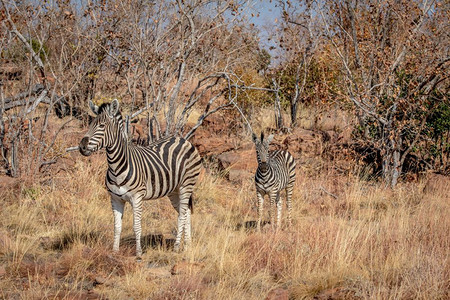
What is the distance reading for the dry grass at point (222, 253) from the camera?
558 cm

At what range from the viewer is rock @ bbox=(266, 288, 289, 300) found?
5.29m

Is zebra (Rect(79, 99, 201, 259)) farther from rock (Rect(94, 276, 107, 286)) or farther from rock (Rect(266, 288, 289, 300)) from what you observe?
rock (Rect(266, 288, 289, 300))

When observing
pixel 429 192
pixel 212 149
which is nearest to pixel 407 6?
pixel 429 192

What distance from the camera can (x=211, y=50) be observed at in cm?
1195

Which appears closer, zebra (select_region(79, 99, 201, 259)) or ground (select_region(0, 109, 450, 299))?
ground (select_region(0, 109, 450, 299))

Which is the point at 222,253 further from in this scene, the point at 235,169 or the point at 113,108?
the point at 235,169

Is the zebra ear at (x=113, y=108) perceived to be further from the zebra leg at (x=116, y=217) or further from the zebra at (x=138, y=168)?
the zebra leg at (x=116, y=217)

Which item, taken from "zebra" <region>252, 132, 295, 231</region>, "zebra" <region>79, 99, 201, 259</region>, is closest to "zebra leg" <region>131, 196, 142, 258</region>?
"zebra" <region>79, 99, 201, 259</region>

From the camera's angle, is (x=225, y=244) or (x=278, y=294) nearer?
(x=278, y=294)

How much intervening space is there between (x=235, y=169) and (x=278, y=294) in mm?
6771

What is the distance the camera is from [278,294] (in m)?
5.34

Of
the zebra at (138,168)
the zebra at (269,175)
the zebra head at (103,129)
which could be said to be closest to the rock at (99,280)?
the zebra at (138,168)

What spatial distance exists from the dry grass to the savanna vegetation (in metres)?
0.03

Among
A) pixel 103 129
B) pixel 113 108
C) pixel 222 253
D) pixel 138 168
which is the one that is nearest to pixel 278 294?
pixel 222 253
